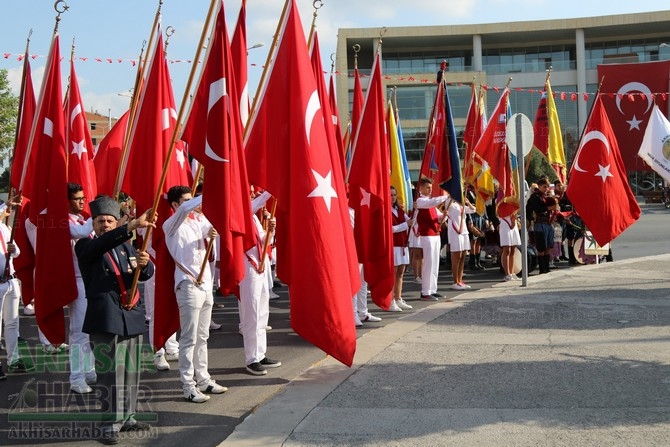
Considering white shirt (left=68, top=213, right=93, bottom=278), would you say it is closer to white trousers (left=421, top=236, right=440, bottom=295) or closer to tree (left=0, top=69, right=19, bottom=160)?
white trousers (left=421, top=236, right=440, bottom=295)

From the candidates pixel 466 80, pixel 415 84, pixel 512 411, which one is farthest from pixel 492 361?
pixel 466 80

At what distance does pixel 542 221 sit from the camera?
48.0 feet

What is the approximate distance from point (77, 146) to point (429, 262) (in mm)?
5696

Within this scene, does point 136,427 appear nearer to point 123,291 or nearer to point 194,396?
point 194,396

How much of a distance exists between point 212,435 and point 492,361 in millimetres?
3002

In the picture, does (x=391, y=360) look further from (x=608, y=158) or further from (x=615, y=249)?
(x=615, y=249)

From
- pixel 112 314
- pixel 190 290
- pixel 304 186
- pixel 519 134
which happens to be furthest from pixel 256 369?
pixel 519 134

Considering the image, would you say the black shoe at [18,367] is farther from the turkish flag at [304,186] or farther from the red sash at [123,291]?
the turkish flag at [304,186]

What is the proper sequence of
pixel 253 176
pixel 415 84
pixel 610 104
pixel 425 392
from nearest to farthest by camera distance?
pixel 425 392 < pixel 253 176 < pixel 610 104 < pixel 415 84

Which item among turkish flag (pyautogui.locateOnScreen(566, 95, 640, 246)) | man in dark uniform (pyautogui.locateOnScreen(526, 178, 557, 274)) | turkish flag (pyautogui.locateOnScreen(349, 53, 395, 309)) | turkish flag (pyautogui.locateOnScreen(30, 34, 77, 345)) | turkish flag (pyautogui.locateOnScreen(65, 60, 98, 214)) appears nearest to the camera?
turkish flag (pyautogui.locateOnScreen(30, 34, 77, 345))

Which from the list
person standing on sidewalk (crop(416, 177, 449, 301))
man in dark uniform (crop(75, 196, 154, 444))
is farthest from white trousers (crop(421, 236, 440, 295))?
man in dark uniform (crop(75, 196, 154, 444))

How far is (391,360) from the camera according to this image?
7.24 meters

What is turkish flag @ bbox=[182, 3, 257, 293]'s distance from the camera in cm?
611

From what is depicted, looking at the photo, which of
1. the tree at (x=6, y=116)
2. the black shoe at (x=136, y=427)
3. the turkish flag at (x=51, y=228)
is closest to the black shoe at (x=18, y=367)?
→ the turkish flag at (x=51, y=228)
